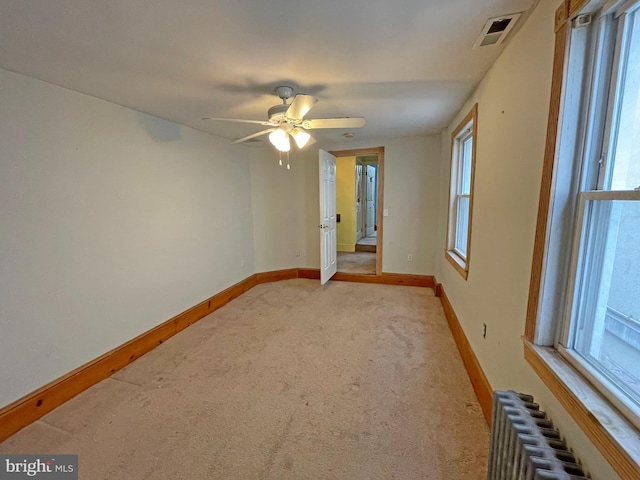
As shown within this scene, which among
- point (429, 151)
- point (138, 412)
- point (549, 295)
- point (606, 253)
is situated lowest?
point (138, 412)

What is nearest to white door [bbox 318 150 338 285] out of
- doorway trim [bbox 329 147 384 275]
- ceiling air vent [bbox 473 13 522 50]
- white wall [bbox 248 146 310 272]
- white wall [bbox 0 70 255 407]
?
doorway trim [bbox 329 147 384 275]

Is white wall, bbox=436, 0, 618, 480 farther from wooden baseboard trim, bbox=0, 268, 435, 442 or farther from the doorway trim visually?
wooden baseboard trim, bbox=0, 268, 435, 442

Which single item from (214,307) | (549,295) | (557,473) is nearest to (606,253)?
(549,295)

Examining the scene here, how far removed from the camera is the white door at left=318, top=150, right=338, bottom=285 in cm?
394

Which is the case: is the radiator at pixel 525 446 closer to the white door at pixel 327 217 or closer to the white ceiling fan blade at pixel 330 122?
the white ceiling fan blade at pixel 330 122

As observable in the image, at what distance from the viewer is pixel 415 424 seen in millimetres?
1666

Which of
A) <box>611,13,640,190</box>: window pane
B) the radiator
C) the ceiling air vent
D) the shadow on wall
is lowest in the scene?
the radiator

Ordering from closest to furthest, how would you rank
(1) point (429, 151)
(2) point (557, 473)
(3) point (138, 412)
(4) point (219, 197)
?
(2) point (557, 473) < (3) point (138, 412) < (4) point (219, 197) < (1) point (429, 151)

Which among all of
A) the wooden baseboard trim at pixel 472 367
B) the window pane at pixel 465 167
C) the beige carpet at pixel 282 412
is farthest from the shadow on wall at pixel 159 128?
the wooden baseboard trim at pixel 472 367

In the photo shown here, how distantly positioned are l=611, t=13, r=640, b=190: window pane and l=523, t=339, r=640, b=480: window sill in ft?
2.16

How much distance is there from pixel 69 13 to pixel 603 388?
242cm

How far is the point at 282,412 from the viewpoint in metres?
1.79

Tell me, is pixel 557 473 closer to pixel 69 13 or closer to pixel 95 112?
pixel 69 13

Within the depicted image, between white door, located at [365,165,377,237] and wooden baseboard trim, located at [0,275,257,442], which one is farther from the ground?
white door, located at [365,165,377,237]
